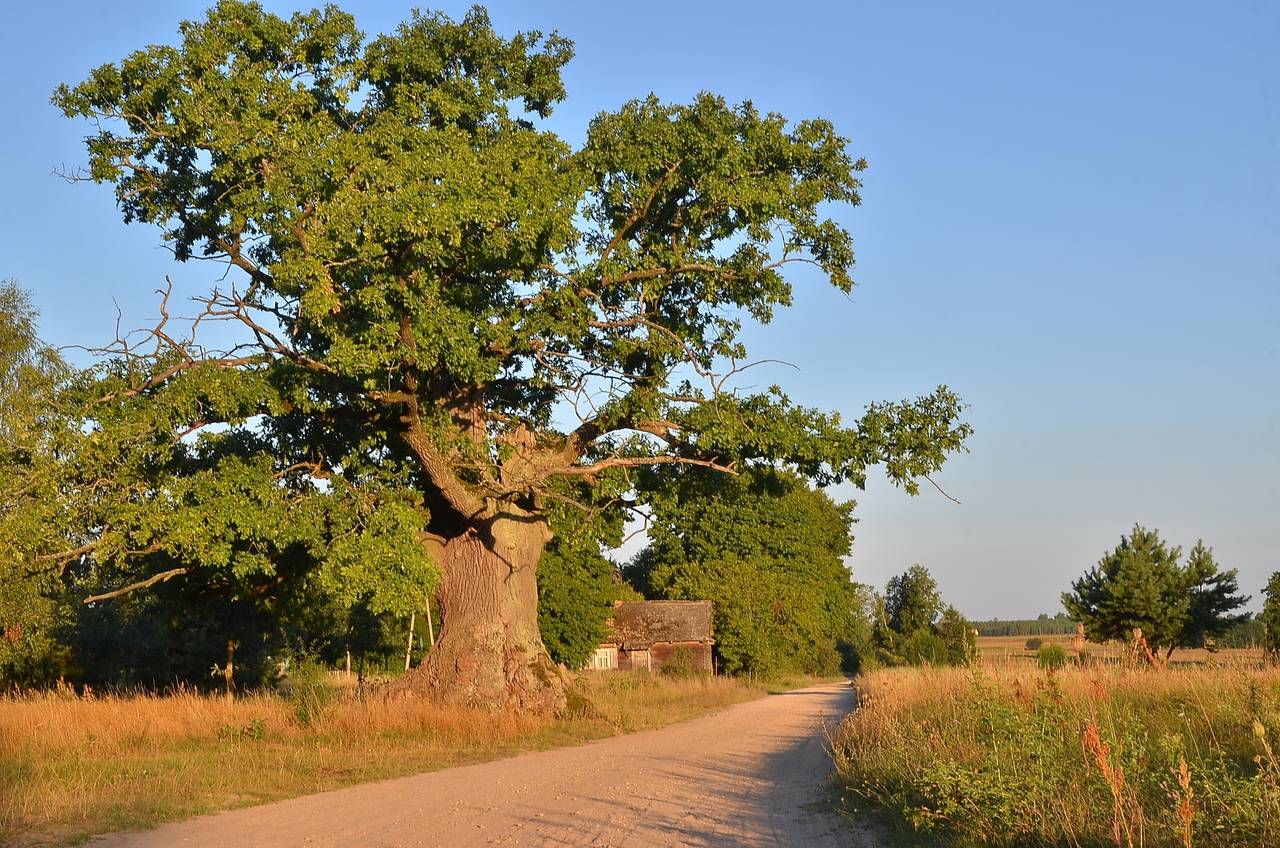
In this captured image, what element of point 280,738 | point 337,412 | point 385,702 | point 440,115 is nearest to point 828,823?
point 280,738

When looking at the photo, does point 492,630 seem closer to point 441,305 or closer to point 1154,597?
point 441,305

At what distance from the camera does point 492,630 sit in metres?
21.4

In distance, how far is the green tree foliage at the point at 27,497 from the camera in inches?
690

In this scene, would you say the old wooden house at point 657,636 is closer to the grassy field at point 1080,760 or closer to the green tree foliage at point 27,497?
the green tree foliage at point 27,497

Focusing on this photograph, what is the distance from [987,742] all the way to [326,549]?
1206 centimetres

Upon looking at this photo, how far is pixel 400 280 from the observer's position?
54.9 feet

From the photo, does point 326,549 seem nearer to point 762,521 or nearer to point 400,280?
point 400,280

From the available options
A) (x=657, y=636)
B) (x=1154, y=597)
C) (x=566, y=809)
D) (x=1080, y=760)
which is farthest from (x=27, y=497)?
(x=657, y=636)

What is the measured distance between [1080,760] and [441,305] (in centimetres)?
1174

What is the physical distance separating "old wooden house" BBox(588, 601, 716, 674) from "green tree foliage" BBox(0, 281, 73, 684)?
30.5 metres

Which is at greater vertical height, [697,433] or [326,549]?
[697,433]

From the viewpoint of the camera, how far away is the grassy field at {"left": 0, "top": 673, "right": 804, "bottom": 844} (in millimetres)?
10852

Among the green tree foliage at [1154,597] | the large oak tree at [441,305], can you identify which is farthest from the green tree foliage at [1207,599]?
the large oak tree at [441,305]

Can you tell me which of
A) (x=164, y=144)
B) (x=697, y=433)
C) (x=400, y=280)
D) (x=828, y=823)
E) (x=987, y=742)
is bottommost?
Answer: (x=828, y=823)
